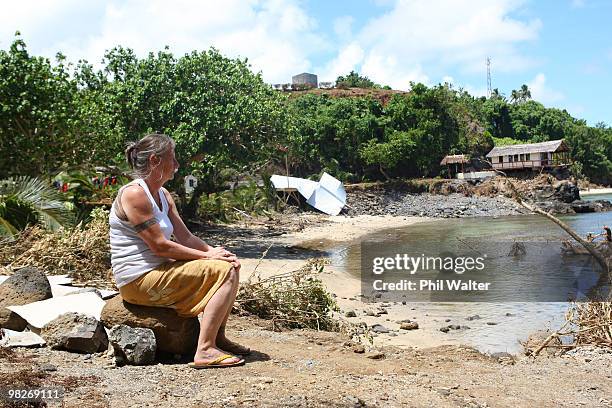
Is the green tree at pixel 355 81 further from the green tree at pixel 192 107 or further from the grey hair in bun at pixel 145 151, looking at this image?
the grey hair in bun at pixel 145 151

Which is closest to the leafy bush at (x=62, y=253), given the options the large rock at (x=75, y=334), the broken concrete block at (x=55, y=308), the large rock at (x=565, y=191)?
the broken concrete block at (x=55, y=308)

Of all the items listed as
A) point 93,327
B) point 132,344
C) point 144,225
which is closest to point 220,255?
point 144,225

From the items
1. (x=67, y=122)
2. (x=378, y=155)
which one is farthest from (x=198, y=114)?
(x=378, y=155)

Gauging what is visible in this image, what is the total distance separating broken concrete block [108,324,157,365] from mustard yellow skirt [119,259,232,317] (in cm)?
28

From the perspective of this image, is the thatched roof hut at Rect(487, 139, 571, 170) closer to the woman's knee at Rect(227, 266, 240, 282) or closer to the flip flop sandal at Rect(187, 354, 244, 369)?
the woman's knee at Rect(227, 266, 240, 282)

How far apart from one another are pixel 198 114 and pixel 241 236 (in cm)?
654

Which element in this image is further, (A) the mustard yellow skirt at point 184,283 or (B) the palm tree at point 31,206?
(B) the palm tree at point 31,206

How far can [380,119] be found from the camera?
→ 5081 centimetres

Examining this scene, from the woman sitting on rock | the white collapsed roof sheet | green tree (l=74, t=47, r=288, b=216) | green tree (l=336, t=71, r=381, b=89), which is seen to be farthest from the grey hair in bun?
green tree (l=336, t=71, r=381, b=89)

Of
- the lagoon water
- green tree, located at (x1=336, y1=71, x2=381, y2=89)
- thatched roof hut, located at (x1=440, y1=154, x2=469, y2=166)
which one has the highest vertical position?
green tree, located at (x1=336, y1=71, x2=381, y2=89)

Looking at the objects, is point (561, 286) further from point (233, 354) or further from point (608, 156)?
point (608, 156)

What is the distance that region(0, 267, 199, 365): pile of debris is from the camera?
4613 mm

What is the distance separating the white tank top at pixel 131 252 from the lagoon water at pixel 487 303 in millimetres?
5837

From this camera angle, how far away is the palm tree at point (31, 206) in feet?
34.2
